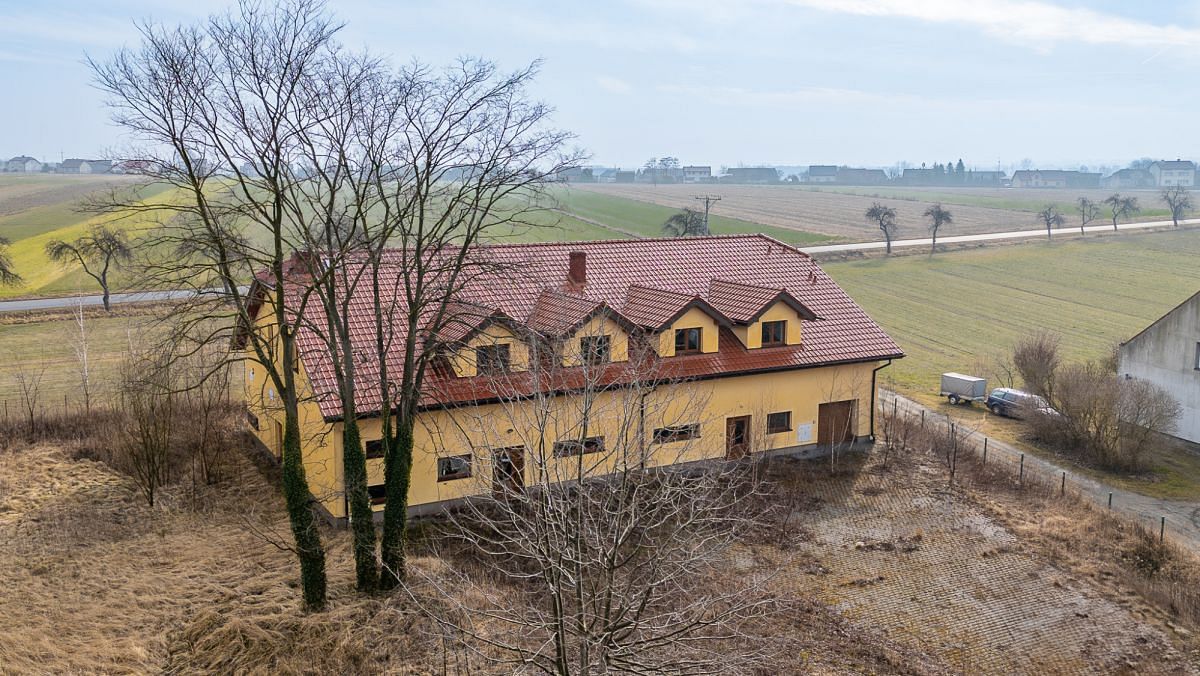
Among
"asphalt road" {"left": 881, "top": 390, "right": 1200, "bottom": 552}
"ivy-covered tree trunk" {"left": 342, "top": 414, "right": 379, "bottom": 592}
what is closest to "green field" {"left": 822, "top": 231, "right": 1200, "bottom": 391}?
"asphalt road" {"left": 881, "top": 390, "right": 1200, "bottom": 552}

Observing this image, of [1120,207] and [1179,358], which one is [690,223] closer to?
[1179,358]

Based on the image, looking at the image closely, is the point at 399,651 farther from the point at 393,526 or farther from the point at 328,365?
the point at 328,365

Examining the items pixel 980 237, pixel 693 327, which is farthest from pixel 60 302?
pixel 980 237

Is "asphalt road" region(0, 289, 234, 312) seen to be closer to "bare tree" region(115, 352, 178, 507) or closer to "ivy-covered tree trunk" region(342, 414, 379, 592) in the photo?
"bare tree" region(115, 352, 178, 507)

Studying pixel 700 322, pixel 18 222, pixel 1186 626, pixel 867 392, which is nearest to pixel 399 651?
pixel 700 322

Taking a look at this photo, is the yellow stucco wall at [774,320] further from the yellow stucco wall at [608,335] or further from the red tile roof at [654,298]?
the yellow stucco wall at [608,335]
